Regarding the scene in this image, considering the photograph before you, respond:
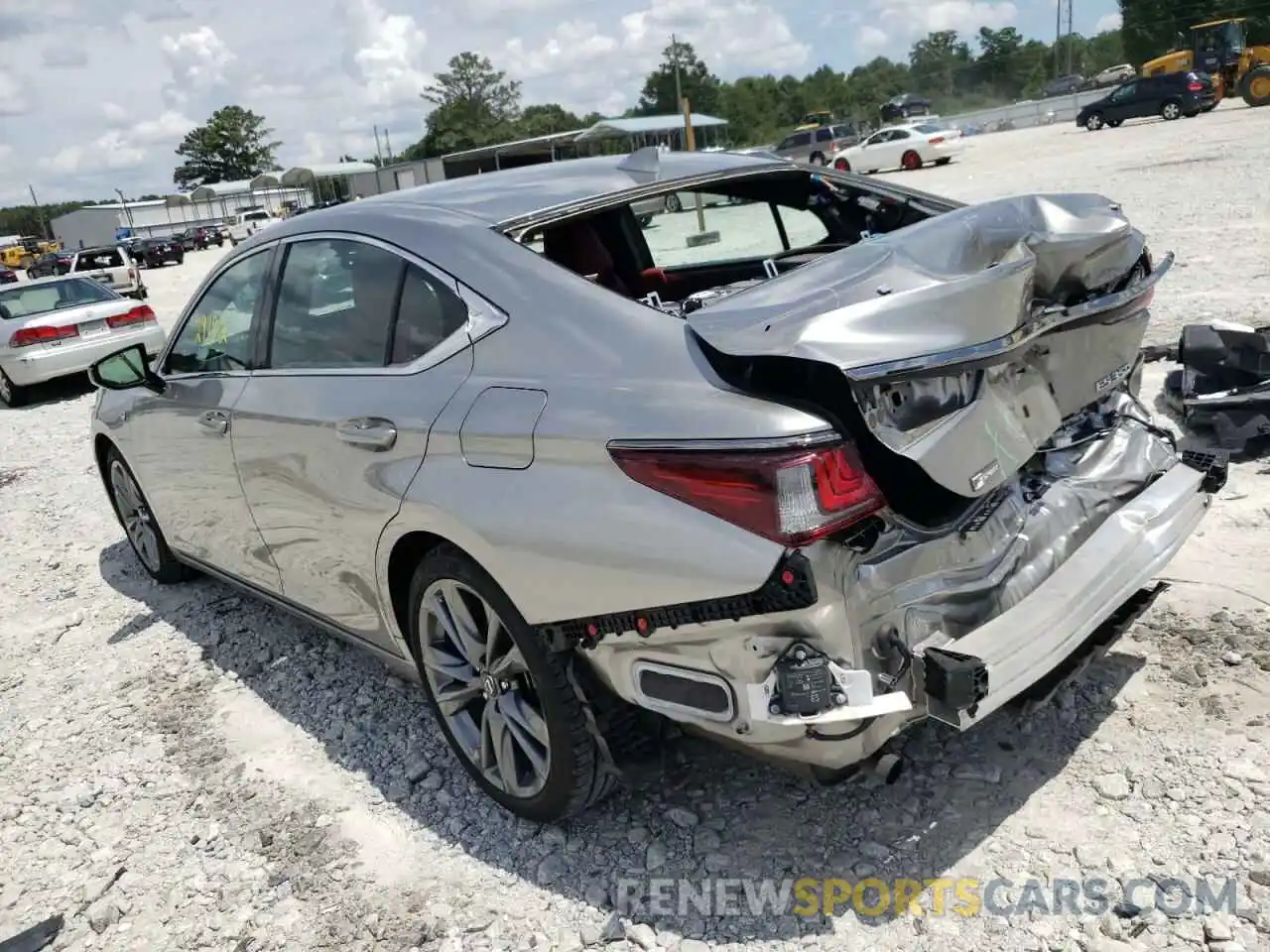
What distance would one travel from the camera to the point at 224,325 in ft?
13.1

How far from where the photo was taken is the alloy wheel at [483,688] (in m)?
2.78

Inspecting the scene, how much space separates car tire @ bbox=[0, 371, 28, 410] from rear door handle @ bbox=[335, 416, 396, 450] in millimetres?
11444

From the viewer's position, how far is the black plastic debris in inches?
110

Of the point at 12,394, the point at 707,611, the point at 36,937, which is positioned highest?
the point at 707,611

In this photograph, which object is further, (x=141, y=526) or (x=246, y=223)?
(x=246, y=223)

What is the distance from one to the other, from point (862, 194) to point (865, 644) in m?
2.47

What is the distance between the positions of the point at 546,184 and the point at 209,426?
168 centimetres

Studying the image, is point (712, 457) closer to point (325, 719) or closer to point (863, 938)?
point (863, 938)

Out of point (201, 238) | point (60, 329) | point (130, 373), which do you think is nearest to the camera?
point (130, 373)

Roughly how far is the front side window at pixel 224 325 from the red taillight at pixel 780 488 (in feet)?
7.28

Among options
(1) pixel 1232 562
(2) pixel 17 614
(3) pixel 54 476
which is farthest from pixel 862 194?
(3) pixel 54 476

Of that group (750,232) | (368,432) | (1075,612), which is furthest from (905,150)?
(1075,612)

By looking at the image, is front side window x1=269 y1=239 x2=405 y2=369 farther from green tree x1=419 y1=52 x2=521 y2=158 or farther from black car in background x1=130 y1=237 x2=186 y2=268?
green tree x1=419 y1=52 x2=521 y2=158

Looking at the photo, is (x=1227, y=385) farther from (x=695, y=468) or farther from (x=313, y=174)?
(x=313, y=174)
